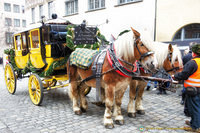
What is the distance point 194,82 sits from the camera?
3.17m

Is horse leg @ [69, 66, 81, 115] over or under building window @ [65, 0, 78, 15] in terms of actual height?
under

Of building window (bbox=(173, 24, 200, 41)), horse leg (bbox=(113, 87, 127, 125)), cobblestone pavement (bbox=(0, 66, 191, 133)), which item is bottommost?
cobblestone pavement (bbox=(0, 66, 191, 133))

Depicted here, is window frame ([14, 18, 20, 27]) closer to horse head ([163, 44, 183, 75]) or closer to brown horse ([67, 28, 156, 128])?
brown horse ([67, 28, 156, 128])

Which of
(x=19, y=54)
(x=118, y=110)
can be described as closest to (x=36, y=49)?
(x=19, y=54)

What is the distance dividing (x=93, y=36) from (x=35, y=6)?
48.6 ft

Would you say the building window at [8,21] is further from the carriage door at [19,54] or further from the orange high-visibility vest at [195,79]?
the orange high-visibility vest at [195,79]

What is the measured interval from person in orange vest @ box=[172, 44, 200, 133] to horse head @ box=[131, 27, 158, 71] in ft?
2.14

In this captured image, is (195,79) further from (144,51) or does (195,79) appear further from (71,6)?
(71,6)

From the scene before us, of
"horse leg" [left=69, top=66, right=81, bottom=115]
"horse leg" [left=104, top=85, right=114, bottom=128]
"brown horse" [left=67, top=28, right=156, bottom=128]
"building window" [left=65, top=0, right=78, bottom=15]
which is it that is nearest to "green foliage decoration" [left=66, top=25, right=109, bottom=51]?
"horse leg" [left=69, top=66, right=81, bottom=115]

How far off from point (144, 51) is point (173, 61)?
1225 millimetres

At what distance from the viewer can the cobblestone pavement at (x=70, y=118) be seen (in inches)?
138

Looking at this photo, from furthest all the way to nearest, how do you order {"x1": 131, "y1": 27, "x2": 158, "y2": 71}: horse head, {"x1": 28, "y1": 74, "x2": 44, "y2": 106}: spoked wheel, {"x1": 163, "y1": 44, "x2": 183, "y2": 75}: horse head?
{"x1": 28, "y1": 74, "x2": 44, "y2": 106}: spoked wheel → {"x1": 163, "y1": 44, "x2": 183, "y2": 75}: horse head → {"x1": 131, "y1": 27, "x2": 158, "y2": 71}: horse head

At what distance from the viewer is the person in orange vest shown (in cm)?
311

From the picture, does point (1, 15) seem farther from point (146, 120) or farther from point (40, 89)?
point (146, 120)
